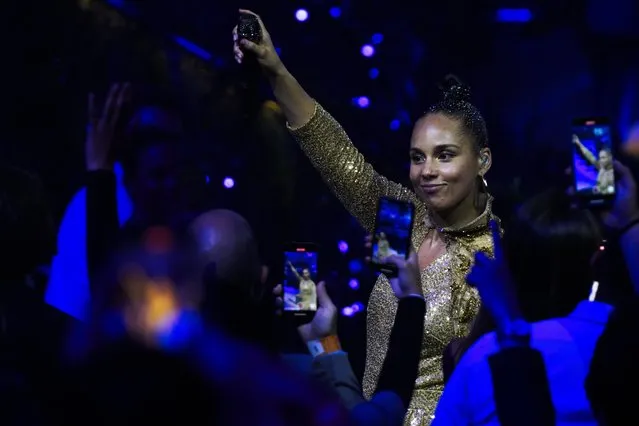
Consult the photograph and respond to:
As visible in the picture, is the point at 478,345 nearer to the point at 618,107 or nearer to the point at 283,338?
the point at 283,338

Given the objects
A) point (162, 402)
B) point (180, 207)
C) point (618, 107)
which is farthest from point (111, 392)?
point (618, 107)

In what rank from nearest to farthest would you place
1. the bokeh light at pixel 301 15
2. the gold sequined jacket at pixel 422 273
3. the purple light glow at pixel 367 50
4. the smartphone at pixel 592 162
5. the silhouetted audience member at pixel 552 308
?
the silhouetted audience member at pixel 552 308 < the smartphone at pixel 592 162 < the gold sequined jacket at pixel 422 273 < the bokeh light at pixel 301 15 < the purple light glow at pixel 367 50

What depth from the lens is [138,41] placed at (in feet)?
12.6

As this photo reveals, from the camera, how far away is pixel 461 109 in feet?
8.50

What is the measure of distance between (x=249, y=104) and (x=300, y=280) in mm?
1745

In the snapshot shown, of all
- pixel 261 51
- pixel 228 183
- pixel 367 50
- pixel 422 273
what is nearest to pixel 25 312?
pixel 261 51

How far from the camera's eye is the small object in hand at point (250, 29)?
2.39 m

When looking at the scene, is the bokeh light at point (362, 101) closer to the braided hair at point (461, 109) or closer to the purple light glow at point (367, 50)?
the purple light glow at point (367, 50)

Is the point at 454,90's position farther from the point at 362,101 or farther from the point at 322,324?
the point at 362,101

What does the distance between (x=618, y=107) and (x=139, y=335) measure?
5365 mm

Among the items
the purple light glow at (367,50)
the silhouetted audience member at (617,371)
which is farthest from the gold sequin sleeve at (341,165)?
the purple light glow at (367,50)

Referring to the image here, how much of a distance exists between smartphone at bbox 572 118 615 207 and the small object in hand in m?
0.87

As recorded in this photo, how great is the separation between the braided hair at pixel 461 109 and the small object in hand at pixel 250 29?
0.54m

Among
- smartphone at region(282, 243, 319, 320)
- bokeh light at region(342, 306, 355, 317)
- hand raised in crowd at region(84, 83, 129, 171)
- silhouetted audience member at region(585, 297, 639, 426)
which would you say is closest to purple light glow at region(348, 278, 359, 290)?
bokeh light at region(342, 306, 355, 317)
